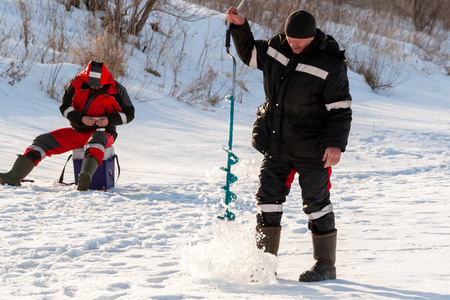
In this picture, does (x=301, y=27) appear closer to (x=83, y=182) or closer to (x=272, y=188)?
(x=272, y=188)

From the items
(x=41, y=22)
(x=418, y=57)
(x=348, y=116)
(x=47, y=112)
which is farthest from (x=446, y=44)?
(x=348, y=116)

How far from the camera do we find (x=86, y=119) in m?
5.80

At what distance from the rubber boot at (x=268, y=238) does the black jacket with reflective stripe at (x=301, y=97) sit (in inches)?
16.2

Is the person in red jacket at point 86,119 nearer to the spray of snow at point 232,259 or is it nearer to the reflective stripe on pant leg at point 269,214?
the spray of snow at point 232,259

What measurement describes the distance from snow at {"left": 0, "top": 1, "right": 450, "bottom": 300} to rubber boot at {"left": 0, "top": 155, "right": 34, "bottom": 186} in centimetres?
11

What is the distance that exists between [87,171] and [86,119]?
1.73ft

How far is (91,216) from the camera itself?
493cm

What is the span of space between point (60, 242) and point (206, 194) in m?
1.97

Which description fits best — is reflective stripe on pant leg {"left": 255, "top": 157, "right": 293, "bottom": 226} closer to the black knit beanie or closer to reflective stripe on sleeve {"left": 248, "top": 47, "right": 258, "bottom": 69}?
reflective stripe on sleeve {"left": 248, "top": 47, "right": 258, "bottom": 69}

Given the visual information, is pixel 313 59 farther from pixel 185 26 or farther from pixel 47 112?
pixel 185 26

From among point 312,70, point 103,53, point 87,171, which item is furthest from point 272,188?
point 103,53

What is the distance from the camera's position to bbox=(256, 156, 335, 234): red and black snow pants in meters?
3.55

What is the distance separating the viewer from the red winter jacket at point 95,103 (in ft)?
19.2

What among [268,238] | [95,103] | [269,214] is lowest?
[268,238]
